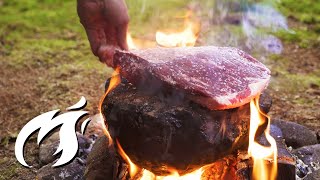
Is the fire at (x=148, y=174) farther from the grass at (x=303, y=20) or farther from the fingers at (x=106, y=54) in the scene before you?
the grass at (x=303, y=20)

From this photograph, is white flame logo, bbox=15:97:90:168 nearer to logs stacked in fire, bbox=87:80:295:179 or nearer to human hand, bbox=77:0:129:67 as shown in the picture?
human hand, bbox=77:0:129:67

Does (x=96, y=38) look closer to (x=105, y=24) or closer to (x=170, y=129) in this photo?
(x=105, y=24)

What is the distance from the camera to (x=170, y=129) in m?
2.26

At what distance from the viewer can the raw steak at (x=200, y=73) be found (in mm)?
2311

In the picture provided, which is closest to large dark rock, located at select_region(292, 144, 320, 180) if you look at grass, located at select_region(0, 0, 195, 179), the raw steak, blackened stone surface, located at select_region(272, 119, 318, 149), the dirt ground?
blackened stone surface, located at select_region(272, 119, 318, 149)

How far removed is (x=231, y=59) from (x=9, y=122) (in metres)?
2.49

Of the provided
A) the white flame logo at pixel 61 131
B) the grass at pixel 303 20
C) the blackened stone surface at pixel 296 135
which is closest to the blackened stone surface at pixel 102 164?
the white flame logo at pixel 61 131

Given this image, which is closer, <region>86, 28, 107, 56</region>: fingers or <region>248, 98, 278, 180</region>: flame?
→ <region>248, 98, 278, 180</region>: flame

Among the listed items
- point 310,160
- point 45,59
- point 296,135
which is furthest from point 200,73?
point 45,59

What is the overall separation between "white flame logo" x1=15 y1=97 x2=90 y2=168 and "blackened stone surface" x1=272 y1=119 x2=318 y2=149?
1607mm

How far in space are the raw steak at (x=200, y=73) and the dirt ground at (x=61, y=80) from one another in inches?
56.9

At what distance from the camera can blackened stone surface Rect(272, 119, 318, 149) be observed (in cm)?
343

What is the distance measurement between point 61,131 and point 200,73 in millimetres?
1437

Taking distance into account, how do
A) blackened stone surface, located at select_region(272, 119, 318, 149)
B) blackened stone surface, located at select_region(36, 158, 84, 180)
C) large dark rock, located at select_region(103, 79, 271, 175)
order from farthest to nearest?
blackened stone surface, located at select_region(272, 119, 318, 149) → blackened stone surface, located at select_region(36, 158, 84, 180) → large dark rock, located at select_region(103, 79, 271, 175)
